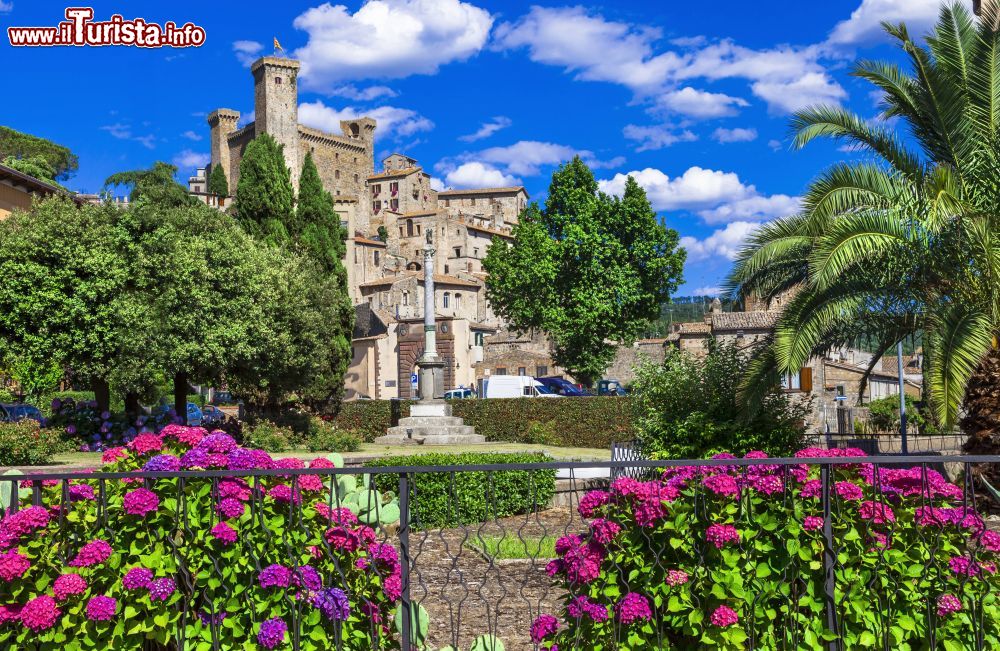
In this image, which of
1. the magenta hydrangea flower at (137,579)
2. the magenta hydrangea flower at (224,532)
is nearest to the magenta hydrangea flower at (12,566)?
the magenta hydrangea flower at (137,579)

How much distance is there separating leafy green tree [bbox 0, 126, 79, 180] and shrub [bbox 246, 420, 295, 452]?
59474mm

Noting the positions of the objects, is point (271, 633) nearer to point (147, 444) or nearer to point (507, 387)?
point (147, 444)

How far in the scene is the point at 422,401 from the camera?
31.7 meters

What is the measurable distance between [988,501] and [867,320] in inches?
116

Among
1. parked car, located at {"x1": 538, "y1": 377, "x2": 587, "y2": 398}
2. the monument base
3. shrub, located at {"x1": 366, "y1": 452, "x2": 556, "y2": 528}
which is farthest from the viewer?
parked car, located at {"x1": 538, "y1": 377, "x2": 587, "y2": 398}

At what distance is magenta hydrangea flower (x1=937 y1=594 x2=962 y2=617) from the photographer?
14.5 feet

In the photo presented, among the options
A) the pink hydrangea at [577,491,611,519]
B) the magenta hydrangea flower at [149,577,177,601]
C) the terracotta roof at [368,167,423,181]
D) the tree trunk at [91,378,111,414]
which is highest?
the terracotta roof at [368,167,423,181]

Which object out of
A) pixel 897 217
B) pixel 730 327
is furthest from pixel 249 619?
pixel 730 327

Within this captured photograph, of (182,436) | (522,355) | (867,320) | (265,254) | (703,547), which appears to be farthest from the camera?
(522,355)

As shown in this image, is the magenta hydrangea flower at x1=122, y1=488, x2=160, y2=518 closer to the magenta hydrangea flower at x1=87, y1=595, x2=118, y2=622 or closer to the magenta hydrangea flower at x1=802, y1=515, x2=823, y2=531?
the magenta hydrangea flower at x1=87, y1=595, x2=118, y2=622

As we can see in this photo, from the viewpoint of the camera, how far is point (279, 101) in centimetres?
9519

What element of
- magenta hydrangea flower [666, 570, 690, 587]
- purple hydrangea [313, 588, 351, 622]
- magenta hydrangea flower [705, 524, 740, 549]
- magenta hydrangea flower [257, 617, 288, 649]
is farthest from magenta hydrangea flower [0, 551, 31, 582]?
magenta hydrangea flower [705, 524, 740, 549]

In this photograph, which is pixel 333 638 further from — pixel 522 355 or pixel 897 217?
pixel 522 355

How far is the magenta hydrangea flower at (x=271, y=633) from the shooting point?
436 cm
